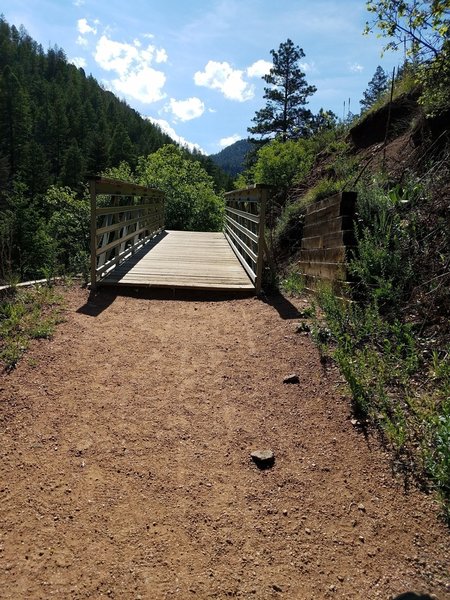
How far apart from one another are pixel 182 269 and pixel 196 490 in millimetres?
5235

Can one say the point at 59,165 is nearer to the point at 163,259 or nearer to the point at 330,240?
the point at 163,259

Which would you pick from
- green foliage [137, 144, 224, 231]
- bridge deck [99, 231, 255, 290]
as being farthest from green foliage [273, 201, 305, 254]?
green foliage [137, 144, 224, 231]

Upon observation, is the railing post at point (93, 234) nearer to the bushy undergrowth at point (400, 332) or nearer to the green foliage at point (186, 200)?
the bushy undergrowth at point (400, 332)

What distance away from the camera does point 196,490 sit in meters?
2.38

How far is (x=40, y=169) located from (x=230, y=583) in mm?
50380

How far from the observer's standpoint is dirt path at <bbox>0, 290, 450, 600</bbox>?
6.11 feet

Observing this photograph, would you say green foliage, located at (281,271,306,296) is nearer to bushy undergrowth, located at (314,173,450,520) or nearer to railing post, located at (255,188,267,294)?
railing post, located at (255,188,267,294)

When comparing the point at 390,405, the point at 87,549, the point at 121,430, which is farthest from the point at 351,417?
the point at 87,549

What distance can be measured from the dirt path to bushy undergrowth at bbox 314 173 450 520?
0.65 feet

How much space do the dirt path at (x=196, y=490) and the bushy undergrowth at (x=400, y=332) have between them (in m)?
0.20

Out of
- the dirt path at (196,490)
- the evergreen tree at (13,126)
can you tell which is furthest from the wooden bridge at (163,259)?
the evergreen tree at (13,126)

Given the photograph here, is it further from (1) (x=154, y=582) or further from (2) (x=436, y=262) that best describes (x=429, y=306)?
(1) (x=154, y=582)

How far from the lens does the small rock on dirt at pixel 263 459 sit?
257cm

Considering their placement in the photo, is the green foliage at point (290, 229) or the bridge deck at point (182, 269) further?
the green foliage at point (290, 229)
